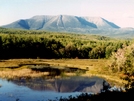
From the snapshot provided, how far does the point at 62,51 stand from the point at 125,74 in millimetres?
86527

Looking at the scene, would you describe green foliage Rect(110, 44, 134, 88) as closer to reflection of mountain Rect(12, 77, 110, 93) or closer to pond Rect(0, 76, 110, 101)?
pond Rect(0, 76, 110, 101)

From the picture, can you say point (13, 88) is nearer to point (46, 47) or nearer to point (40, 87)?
point (40, 87)

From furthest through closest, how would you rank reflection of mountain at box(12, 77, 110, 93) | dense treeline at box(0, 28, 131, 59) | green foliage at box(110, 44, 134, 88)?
1. dense treeline at box(0, 28, 131, 59)
2. green foliage at box(110, 44, 134, 88)
3. reflection of mountain at box(12, 77, 110, 93)

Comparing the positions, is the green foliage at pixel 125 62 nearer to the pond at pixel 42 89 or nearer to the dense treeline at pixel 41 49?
the pond at pixel 42 89

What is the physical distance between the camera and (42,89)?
56.4m

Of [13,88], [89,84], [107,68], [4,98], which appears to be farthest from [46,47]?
[4,98]

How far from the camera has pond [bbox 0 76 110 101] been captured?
47.0 meters

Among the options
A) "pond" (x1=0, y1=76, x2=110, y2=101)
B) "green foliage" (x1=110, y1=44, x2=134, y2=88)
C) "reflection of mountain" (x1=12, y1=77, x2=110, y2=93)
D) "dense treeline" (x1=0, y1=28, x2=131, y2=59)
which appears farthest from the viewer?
"dense treeline" (x1=0, y1=28, x2=131, y2=59)

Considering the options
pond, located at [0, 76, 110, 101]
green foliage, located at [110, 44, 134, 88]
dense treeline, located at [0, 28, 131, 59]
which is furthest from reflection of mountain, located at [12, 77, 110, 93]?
dense treeline, located at [0, 28, 131, 59]

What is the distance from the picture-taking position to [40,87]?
192 feet

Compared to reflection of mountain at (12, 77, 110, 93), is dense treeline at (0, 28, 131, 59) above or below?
below

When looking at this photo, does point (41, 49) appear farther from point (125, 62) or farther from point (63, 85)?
point (63, 85)

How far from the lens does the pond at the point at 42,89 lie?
4700cm

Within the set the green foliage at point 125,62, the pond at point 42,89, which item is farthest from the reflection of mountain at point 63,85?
the green foliage at point 125,62
